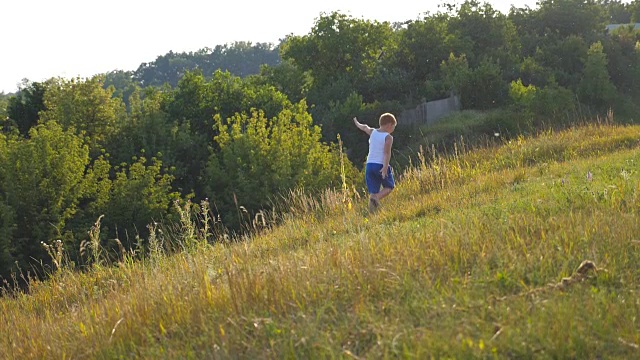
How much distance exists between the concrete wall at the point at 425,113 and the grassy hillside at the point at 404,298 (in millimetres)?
33693

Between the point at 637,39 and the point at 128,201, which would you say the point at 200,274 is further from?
the point at 637,39

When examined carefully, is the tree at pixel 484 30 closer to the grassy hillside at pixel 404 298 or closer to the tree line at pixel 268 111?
the tree line at pixel 268 111

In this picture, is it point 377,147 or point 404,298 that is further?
point 377,147

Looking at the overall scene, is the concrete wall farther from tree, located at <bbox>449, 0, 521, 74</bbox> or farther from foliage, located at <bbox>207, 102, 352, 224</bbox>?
foliage, located at <bbox>207, 102, 352, 224</bbox>

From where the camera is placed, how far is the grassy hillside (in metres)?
3.73

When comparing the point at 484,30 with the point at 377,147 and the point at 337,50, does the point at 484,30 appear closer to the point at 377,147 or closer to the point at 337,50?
the point at 337,50

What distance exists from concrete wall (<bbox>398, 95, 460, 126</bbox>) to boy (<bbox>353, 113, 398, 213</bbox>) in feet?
100

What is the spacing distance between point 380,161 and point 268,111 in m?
26.6

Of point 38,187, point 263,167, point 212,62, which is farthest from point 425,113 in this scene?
point 212,62

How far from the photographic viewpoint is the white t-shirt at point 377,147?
32.5 ft

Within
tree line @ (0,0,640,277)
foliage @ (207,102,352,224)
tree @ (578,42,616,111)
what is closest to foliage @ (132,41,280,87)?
tree line @ (0,0,640,277)

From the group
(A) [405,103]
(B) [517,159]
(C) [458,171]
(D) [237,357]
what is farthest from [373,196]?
(A) [405,103]

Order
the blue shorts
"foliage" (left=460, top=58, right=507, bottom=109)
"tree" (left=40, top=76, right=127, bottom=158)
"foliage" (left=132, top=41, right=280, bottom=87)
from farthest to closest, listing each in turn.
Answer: "foliage" (left=132, top=41, right=280, bottom=87) → "foliage" (left=460, top=58, right=507, bottom=109) → "tree" (left=40, top=76, right=127, bottom=158) → the blue shorts

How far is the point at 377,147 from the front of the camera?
32.6ft
